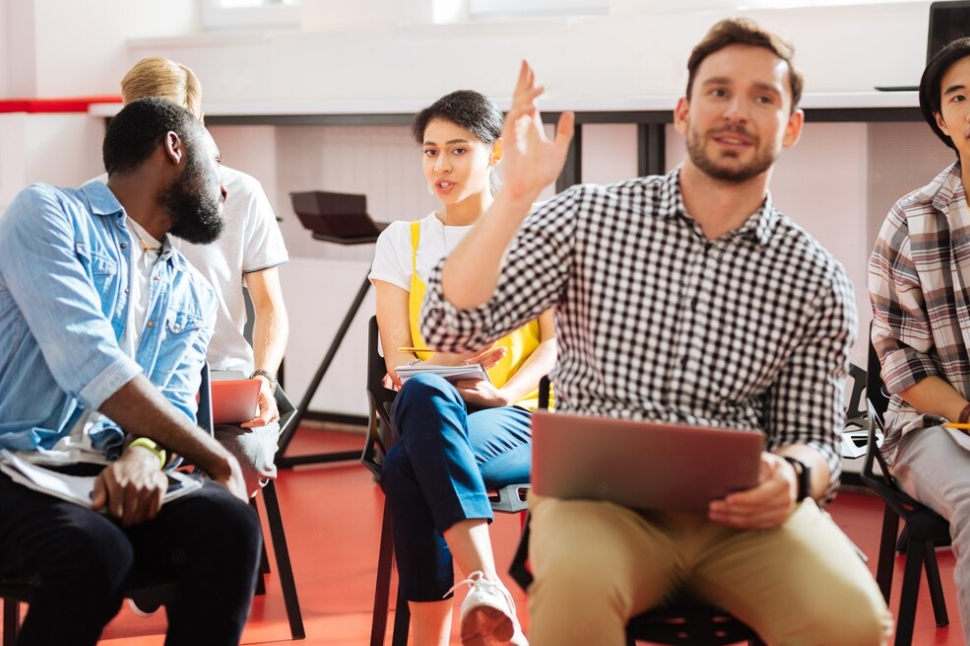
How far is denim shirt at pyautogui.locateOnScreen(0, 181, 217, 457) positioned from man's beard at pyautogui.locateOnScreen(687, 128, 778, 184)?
965 millimetres

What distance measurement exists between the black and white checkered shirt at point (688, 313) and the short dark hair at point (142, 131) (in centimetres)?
65

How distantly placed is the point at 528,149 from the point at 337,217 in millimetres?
2877

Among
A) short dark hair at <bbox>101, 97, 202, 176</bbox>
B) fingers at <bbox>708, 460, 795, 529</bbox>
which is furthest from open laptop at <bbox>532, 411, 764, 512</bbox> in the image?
short dark hair at <bbox>101, 97, 202, 176</bbox>

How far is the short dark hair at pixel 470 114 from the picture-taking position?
116 inches

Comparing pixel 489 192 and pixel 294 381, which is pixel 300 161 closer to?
pixel 294 381

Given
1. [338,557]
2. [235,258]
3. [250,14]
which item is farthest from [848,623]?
[250,14]

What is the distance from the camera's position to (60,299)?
2.04 m

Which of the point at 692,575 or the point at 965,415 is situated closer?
the point at 692,575

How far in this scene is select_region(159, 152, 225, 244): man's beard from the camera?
2242mm

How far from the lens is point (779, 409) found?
1968mm

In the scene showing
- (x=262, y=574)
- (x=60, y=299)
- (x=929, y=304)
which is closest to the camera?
(x=60, y=299)

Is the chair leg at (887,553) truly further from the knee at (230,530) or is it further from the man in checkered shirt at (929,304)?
the knee at (230,530)

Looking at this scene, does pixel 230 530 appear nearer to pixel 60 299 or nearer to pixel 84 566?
pixel 84 566

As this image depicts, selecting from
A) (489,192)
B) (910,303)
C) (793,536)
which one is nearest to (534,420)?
(793,536)
